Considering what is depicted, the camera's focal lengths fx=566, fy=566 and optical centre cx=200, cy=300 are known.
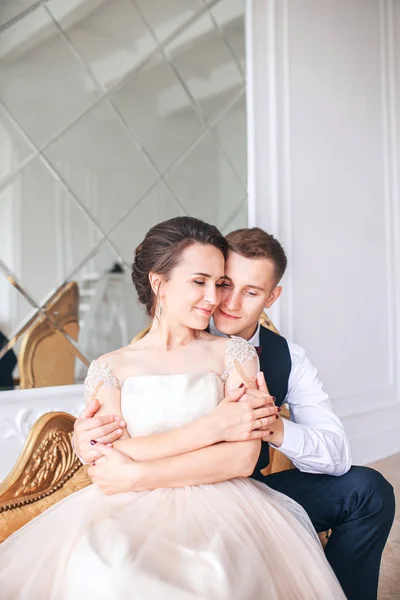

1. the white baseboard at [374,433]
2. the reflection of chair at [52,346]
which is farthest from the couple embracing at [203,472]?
the white baseboard at [374,433]

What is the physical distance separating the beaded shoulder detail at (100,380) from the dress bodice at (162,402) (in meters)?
0.03

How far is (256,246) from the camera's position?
5.73ft

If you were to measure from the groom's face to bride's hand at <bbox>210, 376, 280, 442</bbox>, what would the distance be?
0.35 metres

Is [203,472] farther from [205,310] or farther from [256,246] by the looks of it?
[256,246]

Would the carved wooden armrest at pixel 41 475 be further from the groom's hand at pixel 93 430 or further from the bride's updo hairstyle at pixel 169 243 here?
the bride's updo hairstyle at pixel 169 243

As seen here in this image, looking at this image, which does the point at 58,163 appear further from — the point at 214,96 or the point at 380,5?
the point at 380,5

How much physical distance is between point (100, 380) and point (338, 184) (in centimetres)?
225

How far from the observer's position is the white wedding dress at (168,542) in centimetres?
106

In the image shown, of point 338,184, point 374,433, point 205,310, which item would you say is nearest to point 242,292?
point 205,310

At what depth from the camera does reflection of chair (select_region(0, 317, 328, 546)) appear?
57.2 inches

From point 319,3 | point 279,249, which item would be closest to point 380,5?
point 319,3

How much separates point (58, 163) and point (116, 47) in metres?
0.58

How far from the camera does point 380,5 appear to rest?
357 centimetres

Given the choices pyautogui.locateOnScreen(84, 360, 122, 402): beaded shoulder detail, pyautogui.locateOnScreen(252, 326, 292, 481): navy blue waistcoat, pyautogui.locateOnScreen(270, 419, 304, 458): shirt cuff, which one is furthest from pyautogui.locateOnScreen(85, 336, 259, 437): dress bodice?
pyautogui.locateOnScreen(252, 326, 292, 481): navy blue waistcoat
